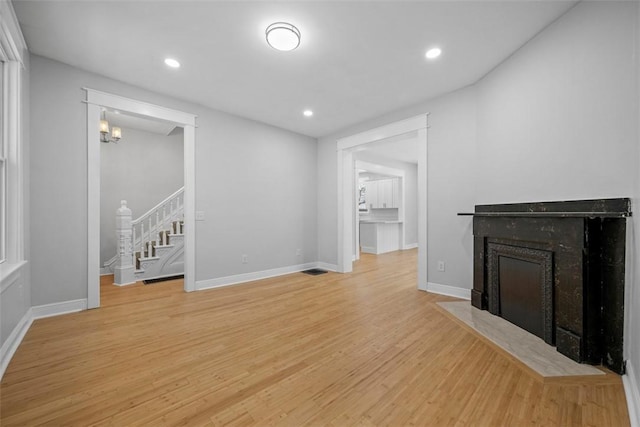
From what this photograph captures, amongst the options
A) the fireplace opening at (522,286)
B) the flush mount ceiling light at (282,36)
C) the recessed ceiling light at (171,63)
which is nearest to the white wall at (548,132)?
the fireplace opening at (522,286)

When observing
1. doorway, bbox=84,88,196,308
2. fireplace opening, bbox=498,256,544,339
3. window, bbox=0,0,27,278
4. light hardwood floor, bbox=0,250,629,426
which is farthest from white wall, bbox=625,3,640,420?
doorway, bbox=84,88,196,308

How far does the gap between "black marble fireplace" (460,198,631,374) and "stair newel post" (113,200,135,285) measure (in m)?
5.16

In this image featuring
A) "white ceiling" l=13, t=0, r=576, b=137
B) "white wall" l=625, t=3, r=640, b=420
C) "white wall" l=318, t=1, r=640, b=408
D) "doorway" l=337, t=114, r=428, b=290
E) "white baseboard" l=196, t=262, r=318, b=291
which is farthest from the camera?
"white baseboard" l=196, t=262, r=318, b=291

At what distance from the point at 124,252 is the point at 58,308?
1.58 m

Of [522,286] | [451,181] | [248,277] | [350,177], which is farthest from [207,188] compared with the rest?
[522,286]

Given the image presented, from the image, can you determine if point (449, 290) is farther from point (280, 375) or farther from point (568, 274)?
point (280, 375)

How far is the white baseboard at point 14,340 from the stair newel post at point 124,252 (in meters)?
1.62

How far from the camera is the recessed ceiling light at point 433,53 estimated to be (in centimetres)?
260

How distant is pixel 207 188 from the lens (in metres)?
3.97

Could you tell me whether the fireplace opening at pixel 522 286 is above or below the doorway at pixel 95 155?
below

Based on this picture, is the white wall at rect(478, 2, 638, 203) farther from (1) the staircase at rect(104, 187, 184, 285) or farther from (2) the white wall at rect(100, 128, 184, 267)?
(2) the white wall at rect(100, 128, 184, 267)

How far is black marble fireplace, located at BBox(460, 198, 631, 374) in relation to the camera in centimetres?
179

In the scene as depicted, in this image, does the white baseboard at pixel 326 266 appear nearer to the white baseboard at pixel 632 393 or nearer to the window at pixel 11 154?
the white baseboard at pixel 632 393

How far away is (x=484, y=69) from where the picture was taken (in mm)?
2957
